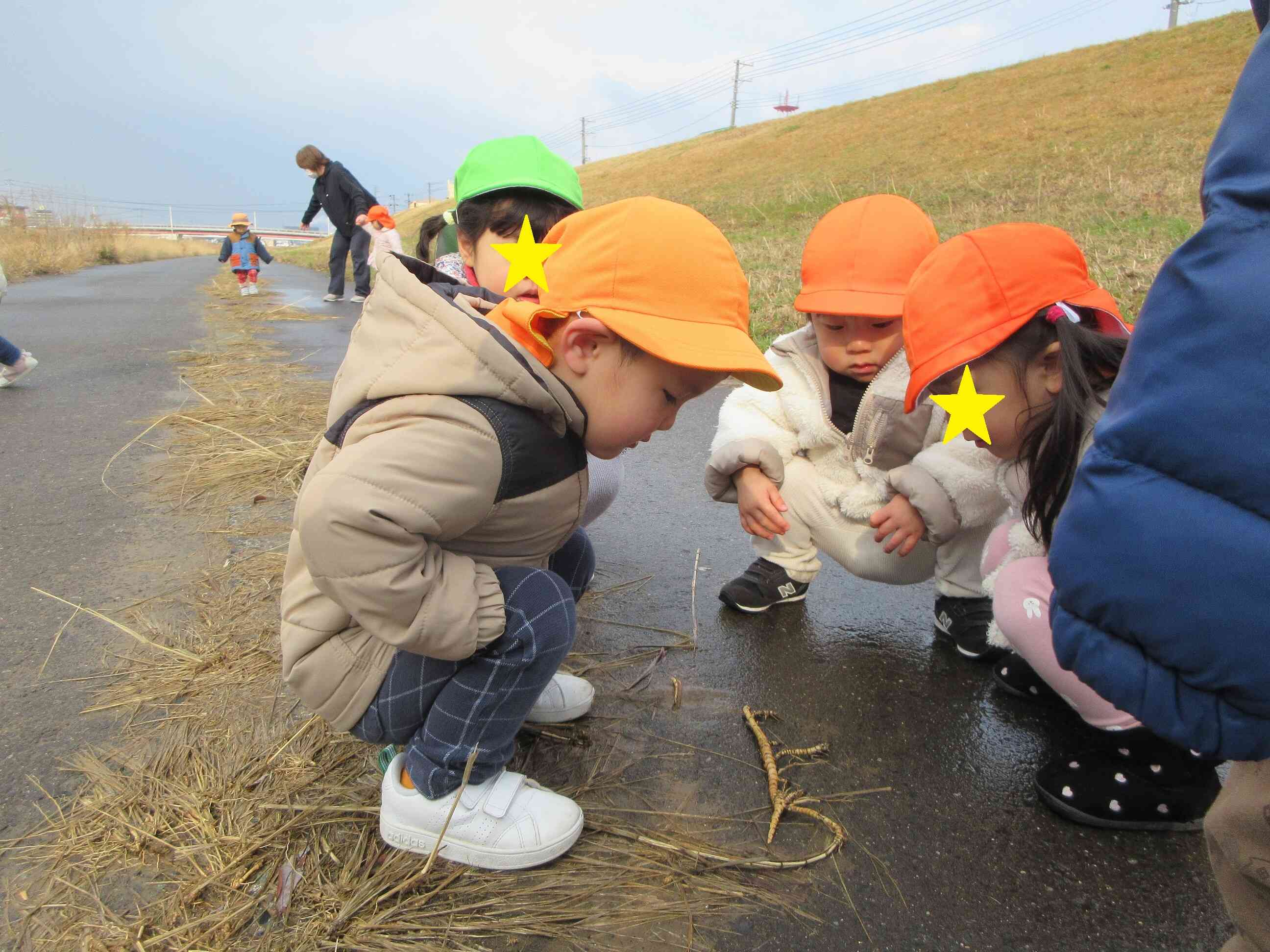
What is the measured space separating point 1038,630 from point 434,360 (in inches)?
51.1

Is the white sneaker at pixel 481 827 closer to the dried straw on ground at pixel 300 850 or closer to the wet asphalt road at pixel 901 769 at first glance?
the dried straw on ground at pixel 300 850

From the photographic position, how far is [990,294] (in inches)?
64.3

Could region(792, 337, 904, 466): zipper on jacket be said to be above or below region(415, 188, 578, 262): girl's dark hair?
below

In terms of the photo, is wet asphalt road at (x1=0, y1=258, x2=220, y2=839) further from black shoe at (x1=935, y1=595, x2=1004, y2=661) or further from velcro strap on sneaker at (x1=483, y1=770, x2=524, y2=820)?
black shoe at (x1=935, y1=595, x2=1004, y2=661)

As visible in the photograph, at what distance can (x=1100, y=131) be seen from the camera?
1906 centimetres

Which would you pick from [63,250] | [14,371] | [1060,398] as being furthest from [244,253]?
[1060,398]

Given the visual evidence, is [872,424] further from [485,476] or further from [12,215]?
[12,215]

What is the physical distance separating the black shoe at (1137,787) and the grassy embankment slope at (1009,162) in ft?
13.3

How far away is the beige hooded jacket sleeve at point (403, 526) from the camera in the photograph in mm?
1161

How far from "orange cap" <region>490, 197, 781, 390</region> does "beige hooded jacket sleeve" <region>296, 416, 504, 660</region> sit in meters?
0.28

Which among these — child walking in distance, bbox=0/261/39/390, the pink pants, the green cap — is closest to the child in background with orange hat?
child walking in distance, bbox=0/261/39/390

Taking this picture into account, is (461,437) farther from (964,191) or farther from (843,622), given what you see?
(964,191)

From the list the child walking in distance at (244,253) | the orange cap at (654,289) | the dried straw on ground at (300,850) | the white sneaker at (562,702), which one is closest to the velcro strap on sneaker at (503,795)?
the dried straw on ground at (300,850)

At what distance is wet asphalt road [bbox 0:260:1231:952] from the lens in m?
1.36
